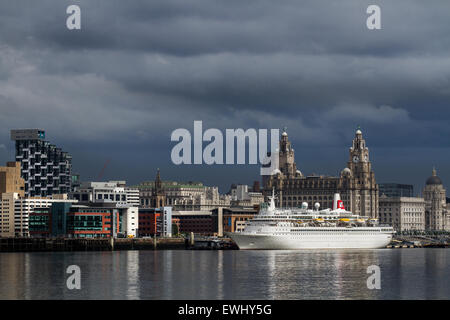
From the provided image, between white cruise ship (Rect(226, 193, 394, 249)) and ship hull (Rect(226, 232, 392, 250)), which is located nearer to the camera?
ship hull (Rect(226, 232, 392, 250))

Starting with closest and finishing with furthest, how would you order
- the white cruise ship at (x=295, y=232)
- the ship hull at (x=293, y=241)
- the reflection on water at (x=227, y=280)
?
the reflection on water at (x=227, y=280), the ship hull at (x=293, y=241), the white cruise ship at (x=295, y=232)

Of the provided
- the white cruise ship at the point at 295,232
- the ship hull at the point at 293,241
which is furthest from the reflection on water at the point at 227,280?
the white cruise ship at the point at 295,232

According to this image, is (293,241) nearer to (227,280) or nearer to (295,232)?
(295,232)

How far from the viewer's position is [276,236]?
183500 mm

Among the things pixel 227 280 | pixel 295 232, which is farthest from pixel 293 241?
pixel 227 280

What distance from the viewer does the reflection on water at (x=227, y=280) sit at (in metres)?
85.5

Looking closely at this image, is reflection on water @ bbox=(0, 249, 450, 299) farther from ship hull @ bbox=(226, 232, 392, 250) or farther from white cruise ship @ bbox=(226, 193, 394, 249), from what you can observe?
white cruise ship @ bbox=(226, 193, 394, 249)

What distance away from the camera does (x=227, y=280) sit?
326 feet

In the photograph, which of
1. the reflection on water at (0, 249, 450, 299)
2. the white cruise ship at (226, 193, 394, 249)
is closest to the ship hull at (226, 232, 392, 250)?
the white cruise ship at (226, 193, 394, 249)

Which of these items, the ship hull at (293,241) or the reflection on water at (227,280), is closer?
the reflection on water at (227,280)

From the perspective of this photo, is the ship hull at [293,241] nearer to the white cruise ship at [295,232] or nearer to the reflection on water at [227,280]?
the white cruise ship at [295,232]

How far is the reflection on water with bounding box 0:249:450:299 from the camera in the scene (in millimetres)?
85500

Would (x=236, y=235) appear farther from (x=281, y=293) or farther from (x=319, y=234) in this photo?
(x=281, y=293)
